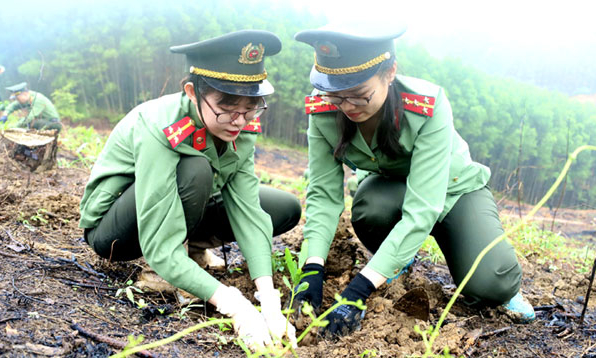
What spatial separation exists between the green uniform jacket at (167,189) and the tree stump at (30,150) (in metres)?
2.54

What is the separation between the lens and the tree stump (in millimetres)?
4141

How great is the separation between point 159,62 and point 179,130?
14.6 metres

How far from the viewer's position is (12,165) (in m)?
4.10

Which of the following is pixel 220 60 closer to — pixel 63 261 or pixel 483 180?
pixel 63 261

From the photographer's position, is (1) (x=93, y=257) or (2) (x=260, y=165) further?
(2) (x=260, y=165)

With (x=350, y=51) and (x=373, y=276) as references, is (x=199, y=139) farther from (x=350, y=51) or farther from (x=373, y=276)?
(x=373, y=276)

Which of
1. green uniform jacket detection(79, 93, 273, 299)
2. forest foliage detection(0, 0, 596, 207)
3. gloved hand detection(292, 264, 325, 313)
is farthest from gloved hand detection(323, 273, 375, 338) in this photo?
forest foliage detection(0, 0, 596, 207)

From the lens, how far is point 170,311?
183 cm

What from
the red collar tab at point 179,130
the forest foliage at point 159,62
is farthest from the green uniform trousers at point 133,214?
the forest foliage at point 159,62

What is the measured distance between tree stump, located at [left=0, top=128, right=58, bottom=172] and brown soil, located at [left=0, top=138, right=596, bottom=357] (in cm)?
153

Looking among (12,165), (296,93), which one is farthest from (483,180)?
(296,93)

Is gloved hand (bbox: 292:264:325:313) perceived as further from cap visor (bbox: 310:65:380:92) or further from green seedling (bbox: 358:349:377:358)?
cap visor (bbox: 310:65:380:92)

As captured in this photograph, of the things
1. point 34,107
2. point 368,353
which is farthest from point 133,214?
point 34,107

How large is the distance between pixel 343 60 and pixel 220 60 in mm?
486
